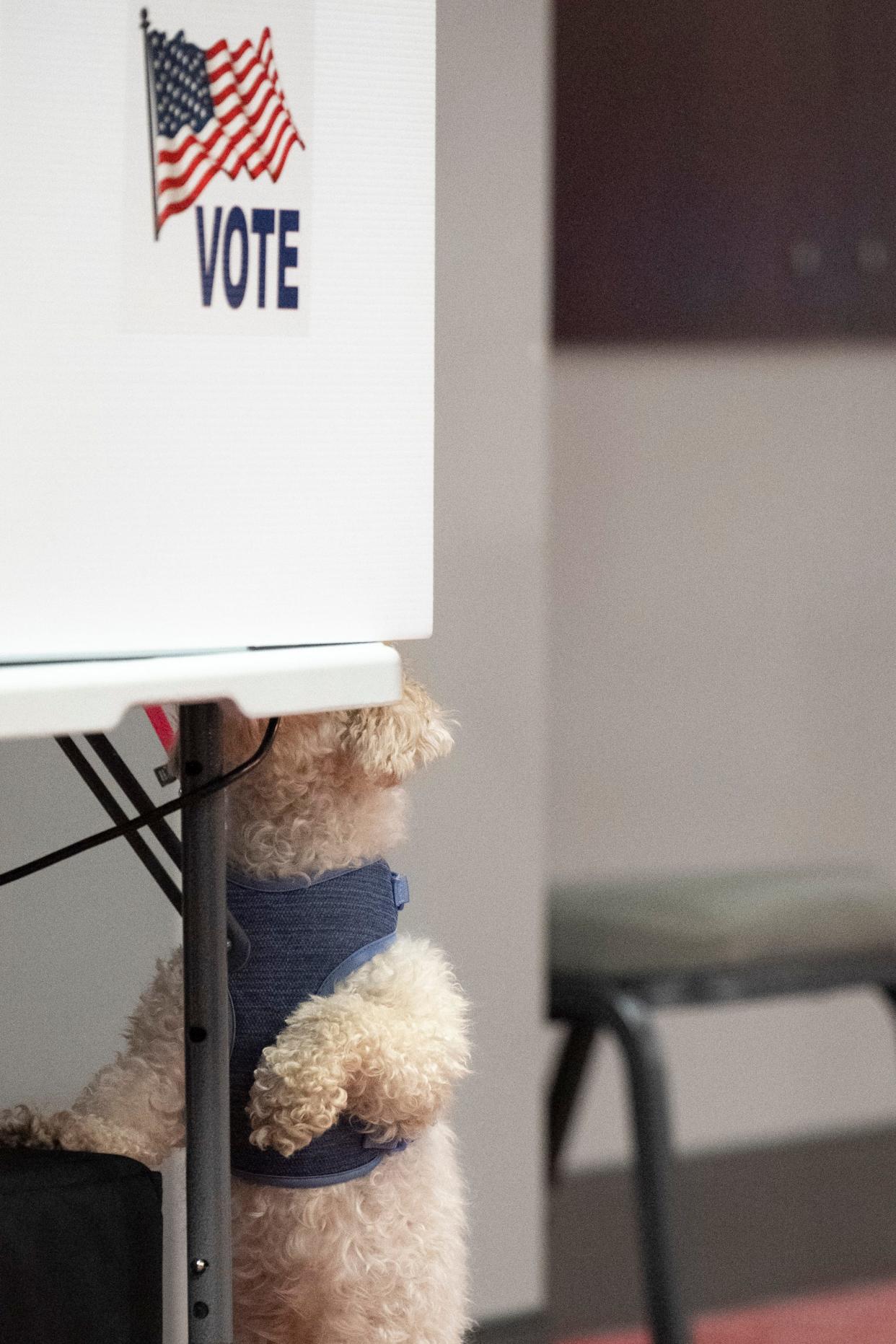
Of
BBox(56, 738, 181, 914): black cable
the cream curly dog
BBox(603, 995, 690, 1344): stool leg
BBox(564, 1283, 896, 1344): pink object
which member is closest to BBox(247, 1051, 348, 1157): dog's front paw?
the cream curly dog

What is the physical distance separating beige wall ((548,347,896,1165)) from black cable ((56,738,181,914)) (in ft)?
2.74

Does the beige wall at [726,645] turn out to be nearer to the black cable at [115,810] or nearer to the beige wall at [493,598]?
the beige wall at [493,598]

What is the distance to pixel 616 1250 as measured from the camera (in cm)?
177

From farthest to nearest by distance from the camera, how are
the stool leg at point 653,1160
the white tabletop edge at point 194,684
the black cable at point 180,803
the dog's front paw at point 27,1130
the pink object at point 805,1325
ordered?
the pink object at point 805,1325 → the stool leg at point 653,1160 → the dog's front paw at point 27,1130 → the black cable at point 180,803 → the white tabletop edge at point 194,684

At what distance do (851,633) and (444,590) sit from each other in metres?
0.64

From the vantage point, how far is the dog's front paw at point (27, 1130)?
83 centimetres

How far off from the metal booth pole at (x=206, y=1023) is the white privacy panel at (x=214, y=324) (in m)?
0.10

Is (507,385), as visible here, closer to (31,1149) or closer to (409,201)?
(409,201)

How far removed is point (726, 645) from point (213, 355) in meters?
1.16

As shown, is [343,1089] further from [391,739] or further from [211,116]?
[211,116]

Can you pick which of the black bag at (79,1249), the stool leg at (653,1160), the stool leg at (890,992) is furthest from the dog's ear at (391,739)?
the stool leg at (890,992)

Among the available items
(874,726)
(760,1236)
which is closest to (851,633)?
(874,726)

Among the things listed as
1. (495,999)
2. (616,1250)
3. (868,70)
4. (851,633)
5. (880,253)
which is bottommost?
(616,1250)

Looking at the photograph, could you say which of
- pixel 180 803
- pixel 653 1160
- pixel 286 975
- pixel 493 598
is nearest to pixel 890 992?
pixel 653 1160
